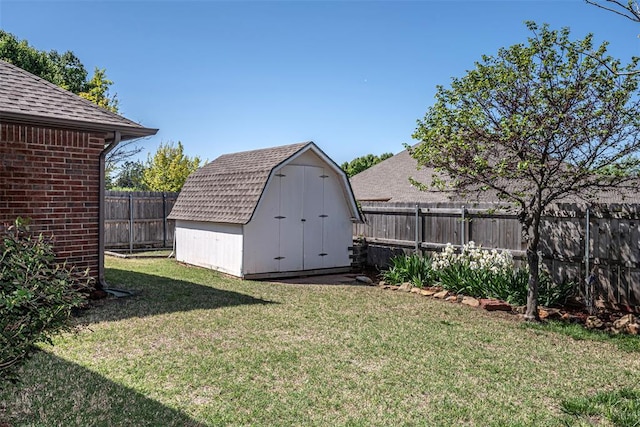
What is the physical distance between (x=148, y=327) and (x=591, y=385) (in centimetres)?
540

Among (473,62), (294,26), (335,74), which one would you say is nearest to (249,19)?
(294,26)

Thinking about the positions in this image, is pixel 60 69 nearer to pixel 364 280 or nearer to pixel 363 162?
pixel 363 162

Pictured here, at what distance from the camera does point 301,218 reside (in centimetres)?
1216

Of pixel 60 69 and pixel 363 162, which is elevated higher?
pixel 60 69

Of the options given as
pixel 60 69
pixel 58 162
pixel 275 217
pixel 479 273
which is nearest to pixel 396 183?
pixel 275 217

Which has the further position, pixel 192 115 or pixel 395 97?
pixel 192 115

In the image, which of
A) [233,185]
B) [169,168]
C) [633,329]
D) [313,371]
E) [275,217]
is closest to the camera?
[313,371]

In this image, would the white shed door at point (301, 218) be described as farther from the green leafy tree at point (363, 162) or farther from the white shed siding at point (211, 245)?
Answer: the green leafy tree at point (363, 162)

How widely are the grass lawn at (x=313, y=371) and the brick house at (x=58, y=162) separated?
133 centimetres

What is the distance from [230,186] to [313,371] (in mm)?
8283

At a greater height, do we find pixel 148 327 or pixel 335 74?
pixel 335 74

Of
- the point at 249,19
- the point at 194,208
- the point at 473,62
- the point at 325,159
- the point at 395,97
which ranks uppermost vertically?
the point at 249,19

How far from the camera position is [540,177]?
7.42m

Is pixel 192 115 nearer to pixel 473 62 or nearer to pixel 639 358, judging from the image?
pixel 473 62
